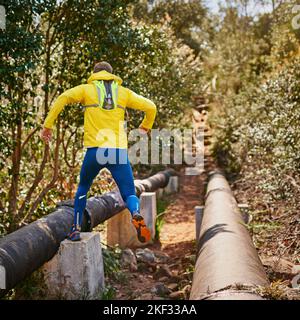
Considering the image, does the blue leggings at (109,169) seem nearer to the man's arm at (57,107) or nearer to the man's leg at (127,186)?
the man's leg at (127,186)

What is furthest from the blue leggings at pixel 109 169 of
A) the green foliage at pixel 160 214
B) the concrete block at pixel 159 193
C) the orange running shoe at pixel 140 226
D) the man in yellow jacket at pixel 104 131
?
the concrete block at pixel 159 193

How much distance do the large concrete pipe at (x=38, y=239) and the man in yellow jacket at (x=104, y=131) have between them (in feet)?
0.86

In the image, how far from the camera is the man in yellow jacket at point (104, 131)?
15.7 feet

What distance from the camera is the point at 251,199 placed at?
29.5 feet

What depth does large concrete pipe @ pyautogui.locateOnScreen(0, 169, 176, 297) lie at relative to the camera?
4012 millimetres

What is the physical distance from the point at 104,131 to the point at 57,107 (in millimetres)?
507

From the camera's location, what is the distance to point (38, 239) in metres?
4.62

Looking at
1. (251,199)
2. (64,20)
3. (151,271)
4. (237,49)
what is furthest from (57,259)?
(237,49)

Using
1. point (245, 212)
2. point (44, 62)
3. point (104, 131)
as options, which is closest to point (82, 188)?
point (104, 131)

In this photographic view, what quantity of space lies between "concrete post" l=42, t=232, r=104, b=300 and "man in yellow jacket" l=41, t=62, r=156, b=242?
136 mm

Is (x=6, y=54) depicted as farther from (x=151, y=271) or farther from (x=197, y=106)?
(x=197, y=106)

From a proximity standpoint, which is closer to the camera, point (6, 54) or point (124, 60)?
point (6, 54)

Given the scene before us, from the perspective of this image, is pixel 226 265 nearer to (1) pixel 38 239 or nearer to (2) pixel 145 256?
(1) pixel 38 239
